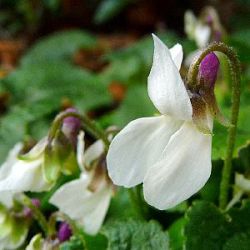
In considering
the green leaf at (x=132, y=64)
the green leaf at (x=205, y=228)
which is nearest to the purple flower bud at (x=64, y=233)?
the green leaf at (x=205, y=228)

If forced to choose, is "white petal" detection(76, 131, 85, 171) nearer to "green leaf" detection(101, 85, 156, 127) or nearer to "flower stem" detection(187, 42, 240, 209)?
"flower stem" detection(187, 42, 240, 209)

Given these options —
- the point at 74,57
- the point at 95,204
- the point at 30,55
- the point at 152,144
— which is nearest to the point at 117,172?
the point at 152,144

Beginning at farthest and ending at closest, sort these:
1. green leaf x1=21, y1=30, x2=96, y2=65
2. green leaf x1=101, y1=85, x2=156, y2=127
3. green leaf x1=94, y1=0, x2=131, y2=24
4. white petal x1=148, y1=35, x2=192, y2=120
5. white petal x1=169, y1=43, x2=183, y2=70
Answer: green leaf x1=94, y1=0, x2=131, y2=24
green leaf x1=21, y1=30, x2=96, y2=65
green leaf x1=101, y1=85, x2=156, y2=127
white petal x1=169, y1=43, x2=183, y2=70
white petal x1=148, y1=35, x2=192, y2=120

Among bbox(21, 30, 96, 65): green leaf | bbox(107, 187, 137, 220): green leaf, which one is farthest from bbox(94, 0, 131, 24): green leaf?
bbox(107, 187, 137, 220): green leaf

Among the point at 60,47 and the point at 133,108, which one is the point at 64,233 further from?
the point at 60,47

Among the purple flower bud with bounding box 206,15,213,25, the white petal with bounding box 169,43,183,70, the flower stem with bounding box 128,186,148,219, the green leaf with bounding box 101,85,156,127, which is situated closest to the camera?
the white petal with bounding box 169,43,183,70

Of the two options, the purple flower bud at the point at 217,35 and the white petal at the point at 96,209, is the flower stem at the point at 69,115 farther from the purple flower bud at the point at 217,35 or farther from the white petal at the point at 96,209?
the purple flower bud at the point at 217,35

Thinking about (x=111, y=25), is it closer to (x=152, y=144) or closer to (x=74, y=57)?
(x=74, y=57)
